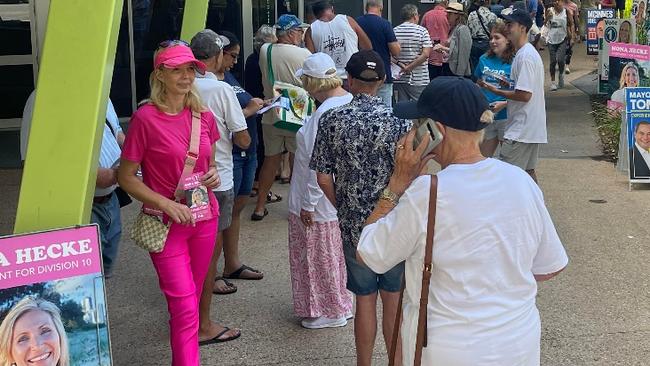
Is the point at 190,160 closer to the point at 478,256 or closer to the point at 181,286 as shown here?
the point at 181,286

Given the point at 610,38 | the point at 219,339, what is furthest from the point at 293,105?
the point at 610,38

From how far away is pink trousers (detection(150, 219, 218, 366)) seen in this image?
414 cm

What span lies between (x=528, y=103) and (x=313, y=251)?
261 centimetres

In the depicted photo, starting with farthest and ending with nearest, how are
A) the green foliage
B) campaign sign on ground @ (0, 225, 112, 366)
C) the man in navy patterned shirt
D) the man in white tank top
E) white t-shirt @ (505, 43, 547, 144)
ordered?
the green foliage < the man in white tank top < white t-shirt @ (505, 43, 547, 144) < the man in navy patterned shirt < campaign sign on ground @ (0, 225, 112, 366)

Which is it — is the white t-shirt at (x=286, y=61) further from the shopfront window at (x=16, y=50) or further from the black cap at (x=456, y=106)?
the shopfront window at (x=16, y=50)

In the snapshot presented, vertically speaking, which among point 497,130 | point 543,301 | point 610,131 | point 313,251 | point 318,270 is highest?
point 497,130

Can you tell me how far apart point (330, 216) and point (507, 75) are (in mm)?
2740

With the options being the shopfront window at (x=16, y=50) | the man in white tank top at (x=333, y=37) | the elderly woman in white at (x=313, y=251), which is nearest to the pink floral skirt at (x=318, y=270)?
the elderly woman in white at (x=313, y=251)

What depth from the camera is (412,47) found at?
409 inches

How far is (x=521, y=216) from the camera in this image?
2705 millimetres

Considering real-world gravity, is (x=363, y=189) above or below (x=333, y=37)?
below

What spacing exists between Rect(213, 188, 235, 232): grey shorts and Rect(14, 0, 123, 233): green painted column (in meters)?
1.66

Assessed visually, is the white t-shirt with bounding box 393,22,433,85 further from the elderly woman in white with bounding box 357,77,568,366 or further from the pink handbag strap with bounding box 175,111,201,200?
the elderly woman in white with bounding box 357,77,568,366

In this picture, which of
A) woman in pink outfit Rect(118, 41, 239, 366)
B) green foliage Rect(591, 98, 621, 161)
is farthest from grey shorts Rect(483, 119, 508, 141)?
woman in pink outfit Rect(118, 41, 239, 366)
